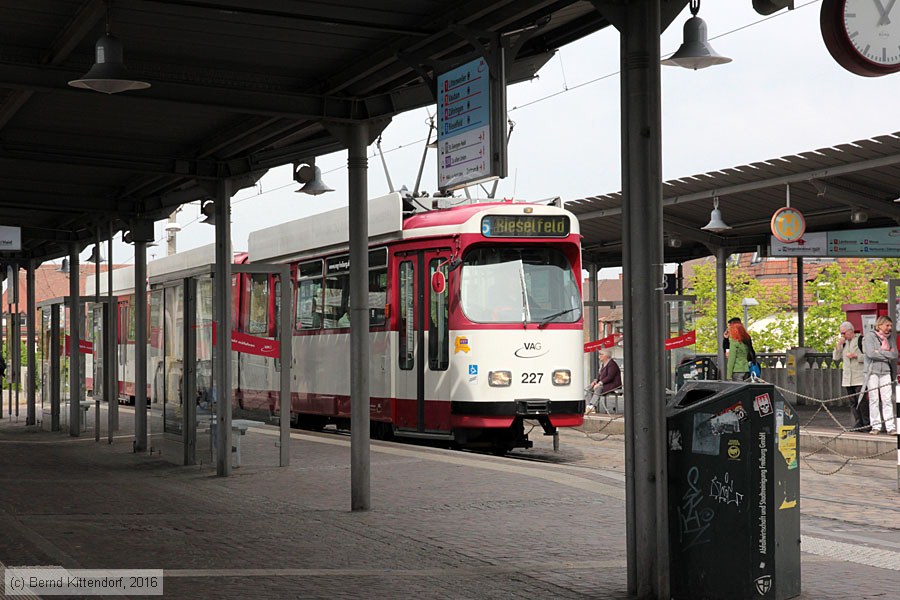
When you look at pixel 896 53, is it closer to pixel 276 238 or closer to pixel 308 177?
pixel 308 177

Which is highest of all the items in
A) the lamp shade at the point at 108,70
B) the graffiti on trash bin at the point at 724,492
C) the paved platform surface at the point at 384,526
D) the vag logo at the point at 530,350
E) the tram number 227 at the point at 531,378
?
the lamp shade at the point at 108,70

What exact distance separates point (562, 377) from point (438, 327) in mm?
1898

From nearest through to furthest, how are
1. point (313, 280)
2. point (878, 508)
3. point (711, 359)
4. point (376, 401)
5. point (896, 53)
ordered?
point (896, 53), point (878, 508), point (376, 401), point (313, 280), point (711, 359)

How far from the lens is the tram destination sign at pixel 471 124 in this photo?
9594 millimetres

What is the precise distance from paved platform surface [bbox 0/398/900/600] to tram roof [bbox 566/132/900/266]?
443cm

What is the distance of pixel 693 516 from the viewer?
7.66m

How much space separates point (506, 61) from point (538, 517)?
4.14 metres

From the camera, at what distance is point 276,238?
77.0 ft

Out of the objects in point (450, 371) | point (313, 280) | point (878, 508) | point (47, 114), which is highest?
point (47, 114)

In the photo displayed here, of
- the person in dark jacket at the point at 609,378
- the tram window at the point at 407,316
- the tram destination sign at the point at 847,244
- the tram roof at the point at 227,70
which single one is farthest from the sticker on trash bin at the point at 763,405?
the person in dark jacket at the point at 609,378

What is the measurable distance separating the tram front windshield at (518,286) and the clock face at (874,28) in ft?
33.1

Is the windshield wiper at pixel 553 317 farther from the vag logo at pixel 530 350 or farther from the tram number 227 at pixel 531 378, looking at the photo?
the tram number 227 at pixel 531 378

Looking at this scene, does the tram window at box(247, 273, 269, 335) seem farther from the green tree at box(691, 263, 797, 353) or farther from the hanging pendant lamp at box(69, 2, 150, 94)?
the green tree at box(691, 263, 797, 353)

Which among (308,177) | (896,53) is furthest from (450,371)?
(896,53)
